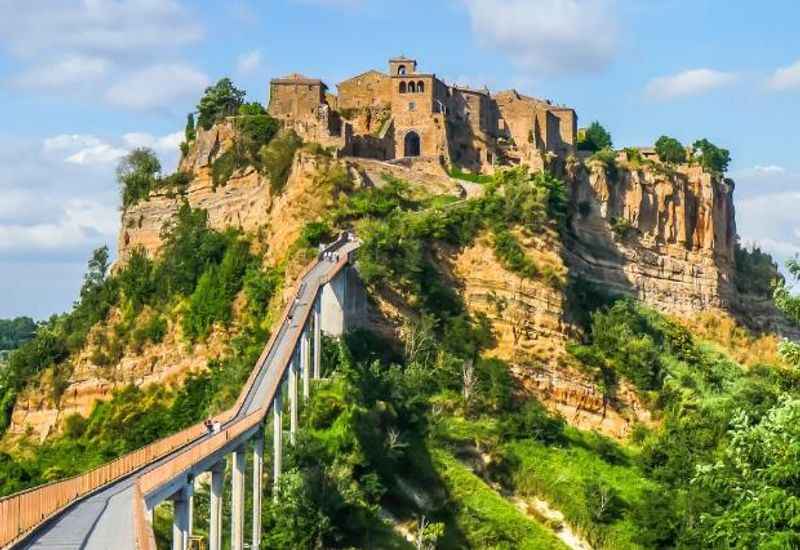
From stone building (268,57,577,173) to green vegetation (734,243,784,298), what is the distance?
14.7 metres

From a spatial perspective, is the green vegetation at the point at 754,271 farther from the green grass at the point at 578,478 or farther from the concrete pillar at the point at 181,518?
the concrete pillar at the point at 181,518

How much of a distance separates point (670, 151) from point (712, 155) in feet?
14.6

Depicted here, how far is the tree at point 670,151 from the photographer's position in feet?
248

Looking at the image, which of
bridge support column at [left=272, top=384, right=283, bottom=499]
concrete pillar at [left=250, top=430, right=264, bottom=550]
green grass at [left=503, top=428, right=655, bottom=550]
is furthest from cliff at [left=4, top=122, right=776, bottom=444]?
concrete pillar at [left=250, top=430, right=264, bottom=550]

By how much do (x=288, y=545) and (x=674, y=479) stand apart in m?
17.8

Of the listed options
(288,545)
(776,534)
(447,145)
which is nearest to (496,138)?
(447,145)

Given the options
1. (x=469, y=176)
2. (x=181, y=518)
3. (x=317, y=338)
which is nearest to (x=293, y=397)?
(x=317, y=338)

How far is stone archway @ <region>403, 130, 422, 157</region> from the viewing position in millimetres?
65062

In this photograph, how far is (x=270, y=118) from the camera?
6519 centimetres

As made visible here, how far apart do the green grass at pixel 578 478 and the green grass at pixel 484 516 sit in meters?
1.50

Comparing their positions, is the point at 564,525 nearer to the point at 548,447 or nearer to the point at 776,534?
the point at 548,447

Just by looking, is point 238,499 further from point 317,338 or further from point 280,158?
point 280,158

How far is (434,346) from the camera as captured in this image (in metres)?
56.3

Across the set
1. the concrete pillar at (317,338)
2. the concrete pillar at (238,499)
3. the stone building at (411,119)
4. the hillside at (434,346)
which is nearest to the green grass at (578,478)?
the hillside at (434,346)
